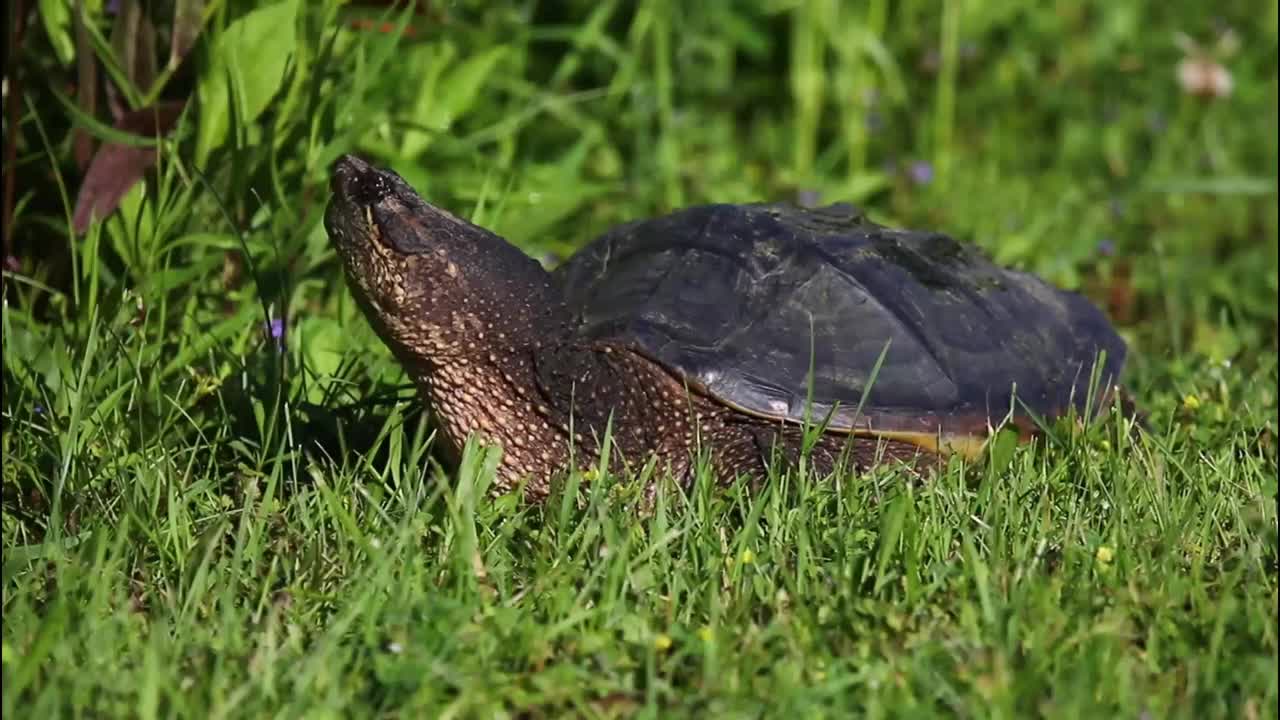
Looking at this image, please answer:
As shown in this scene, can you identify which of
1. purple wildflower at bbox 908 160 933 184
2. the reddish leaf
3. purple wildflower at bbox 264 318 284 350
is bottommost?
purple wildflower at bbox 264 318 284 350

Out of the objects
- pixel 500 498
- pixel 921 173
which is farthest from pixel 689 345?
pixel 921 173

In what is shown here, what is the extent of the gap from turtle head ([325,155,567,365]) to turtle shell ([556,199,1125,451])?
0.23 metres

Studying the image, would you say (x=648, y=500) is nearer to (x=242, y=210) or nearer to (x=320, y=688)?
(x=320, y=688)

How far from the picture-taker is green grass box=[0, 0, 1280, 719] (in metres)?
2.27

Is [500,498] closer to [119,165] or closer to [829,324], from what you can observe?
[829,324]

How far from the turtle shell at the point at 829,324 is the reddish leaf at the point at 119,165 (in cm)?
90

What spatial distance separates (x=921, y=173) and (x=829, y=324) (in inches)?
96.3

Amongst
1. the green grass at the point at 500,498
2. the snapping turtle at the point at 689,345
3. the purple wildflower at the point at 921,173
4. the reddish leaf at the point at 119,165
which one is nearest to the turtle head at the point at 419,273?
the snapping turtle at the point at 689,345

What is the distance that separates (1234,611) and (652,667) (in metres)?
0.83

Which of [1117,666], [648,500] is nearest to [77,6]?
[648,500]

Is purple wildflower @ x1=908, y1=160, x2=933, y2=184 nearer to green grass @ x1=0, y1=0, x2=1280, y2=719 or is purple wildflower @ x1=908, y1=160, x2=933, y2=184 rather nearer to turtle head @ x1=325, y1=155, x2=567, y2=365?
green grass @ x1=0, y1=0, x2=1280, y2=719

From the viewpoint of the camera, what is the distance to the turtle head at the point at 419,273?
304cm

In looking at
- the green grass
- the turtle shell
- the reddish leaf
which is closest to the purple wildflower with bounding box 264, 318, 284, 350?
the green grass

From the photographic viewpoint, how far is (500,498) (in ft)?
9.71
